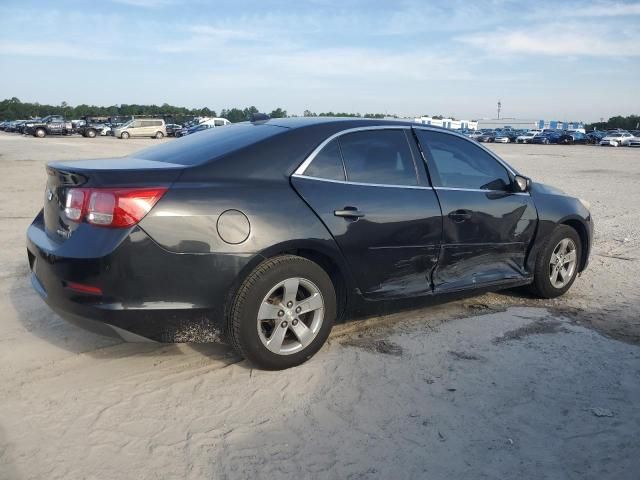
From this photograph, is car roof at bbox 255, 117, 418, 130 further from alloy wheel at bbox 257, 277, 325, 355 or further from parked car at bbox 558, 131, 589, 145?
parked car at bbox 558, 131, 589, 145

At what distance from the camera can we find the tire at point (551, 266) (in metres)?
5.00

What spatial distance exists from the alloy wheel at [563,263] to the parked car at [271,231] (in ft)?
2.06

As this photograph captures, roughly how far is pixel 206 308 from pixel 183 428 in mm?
676

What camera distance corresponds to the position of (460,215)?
4.31 meters

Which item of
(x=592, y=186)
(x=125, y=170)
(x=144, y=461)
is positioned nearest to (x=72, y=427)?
(x=144, y=461)

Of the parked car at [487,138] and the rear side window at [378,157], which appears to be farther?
the parked car at [487,138]

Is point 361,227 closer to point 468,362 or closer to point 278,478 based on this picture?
point 468,362

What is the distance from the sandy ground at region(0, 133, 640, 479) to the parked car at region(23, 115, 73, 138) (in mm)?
48094

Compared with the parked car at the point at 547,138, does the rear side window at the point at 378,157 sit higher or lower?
lower

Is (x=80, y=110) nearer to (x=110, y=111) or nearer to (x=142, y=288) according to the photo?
(x=110, y=111)

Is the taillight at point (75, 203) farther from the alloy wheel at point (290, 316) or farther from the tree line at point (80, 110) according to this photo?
the tree line at point (80, 110)

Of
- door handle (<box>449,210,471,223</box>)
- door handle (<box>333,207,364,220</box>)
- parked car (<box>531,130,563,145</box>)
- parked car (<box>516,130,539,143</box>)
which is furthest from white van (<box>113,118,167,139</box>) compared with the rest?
door handle (<box>333,207,364,220</box>)

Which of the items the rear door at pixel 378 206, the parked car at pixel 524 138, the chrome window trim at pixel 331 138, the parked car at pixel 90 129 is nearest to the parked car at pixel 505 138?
the parked car at pixel 524 138

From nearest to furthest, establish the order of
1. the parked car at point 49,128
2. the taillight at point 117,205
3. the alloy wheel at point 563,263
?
the taillight at point 117,205
the alloy wheel at point 563,263
the parked car at point 49,128
